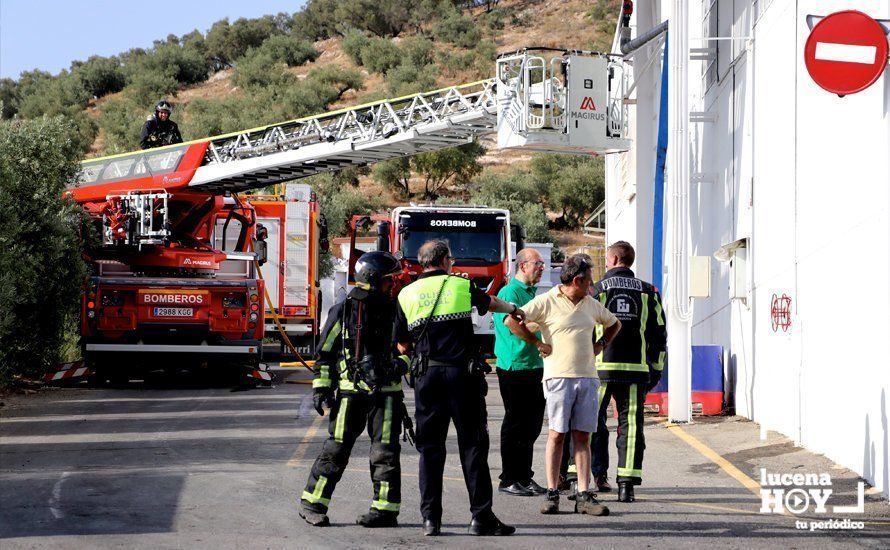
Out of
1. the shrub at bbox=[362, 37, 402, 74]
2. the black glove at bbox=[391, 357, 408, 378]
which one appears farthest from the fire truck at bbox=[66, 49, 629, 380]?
the shrub at bbox=[362, 37, 402, 74]

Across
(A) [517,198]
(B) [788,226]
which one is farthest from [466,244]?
(A) [517,198]

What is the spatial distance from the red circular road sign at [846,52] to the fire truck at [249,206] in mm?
8830

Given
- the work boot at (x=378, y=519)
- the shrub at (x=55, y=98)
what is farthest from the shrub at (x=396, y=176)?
the work boot at (x=378, y=519)

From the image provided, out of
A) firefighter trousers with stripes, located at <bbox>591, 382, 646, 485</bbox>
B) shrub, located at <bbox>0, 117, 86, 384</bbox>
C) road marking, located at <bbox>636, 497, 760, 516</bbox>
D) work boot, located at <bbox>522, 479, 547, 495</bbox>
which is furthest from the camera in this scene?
shrub, located at <bbox>0, 117, 86, 384</bbox>

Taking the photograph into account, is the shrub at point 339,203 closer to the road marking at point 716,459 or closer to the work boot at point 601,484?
the road marking at point 716,459

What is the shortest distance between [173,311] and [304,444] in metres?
6.77

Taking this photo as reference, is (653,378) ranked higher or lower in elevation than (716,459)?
higher

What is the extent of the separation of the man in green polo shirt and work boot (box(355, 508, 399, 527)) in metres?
1.57

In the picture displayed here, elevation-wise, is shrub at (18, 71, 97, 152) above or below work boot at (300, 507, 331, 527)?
above

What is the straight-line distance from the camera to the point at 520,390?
29.9ft

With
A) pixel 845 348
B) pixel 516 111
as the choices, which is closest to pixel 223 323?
pixel 516 111

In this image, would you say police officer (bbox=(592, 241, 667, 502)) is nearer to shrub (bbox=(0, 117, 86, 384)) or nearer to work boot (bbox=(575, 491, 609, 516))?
work boot (bbox=(575, 491, 609, 516))

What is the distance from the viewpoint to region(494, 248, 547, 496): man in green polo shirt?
356 inches

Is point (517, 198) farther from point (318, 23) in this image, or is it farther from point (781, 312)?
point (318, 23)
